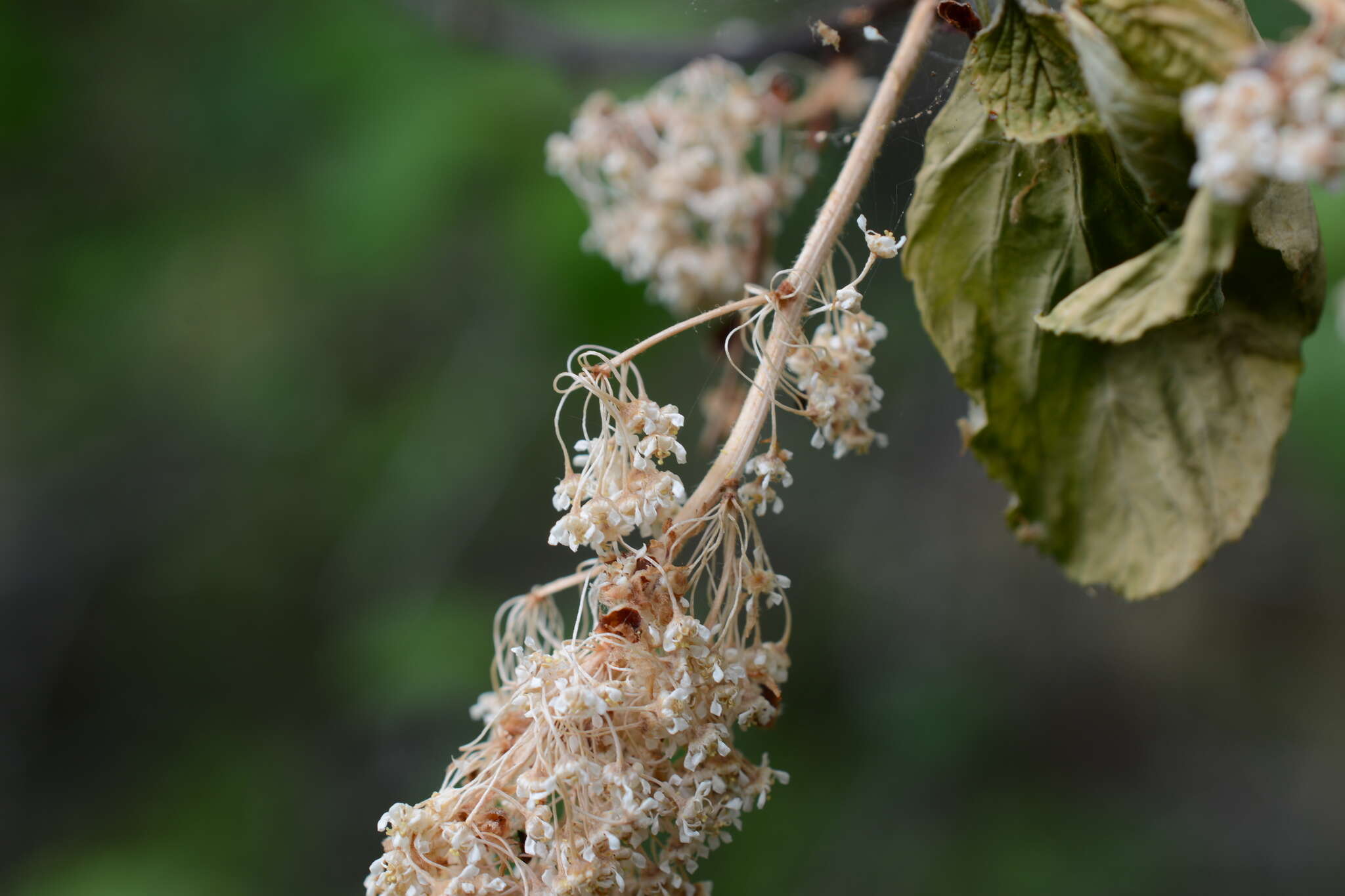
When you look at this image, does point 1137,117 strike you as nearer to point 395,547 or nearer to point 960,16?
point 960,16

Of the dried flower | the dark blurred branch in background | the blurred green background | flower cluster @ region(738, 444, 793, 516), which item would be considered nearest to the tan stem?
flower cluster @ region(738, 444, 793, 516)

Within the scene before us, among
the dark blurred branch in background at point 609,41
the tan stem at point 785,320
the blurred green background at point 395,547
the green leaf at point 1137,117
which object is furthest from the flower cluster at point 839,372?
the blurred green background at point 395,547

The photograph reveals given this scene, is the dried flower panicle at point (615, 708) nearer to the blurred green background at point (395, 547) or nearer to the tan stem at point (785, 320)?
the tan stem at point (785, 320)

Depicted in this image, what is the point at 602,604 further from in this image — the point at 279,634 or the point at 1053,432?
the point at 279,634

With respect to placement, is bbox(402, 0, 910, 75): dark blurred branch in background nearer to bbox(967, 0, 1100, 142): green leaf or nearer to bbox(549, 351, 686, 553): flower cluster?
bbox(967, 0, 1100, 142): green leaf

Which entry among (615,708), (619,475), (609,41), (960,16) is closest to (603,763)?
(615,708)
